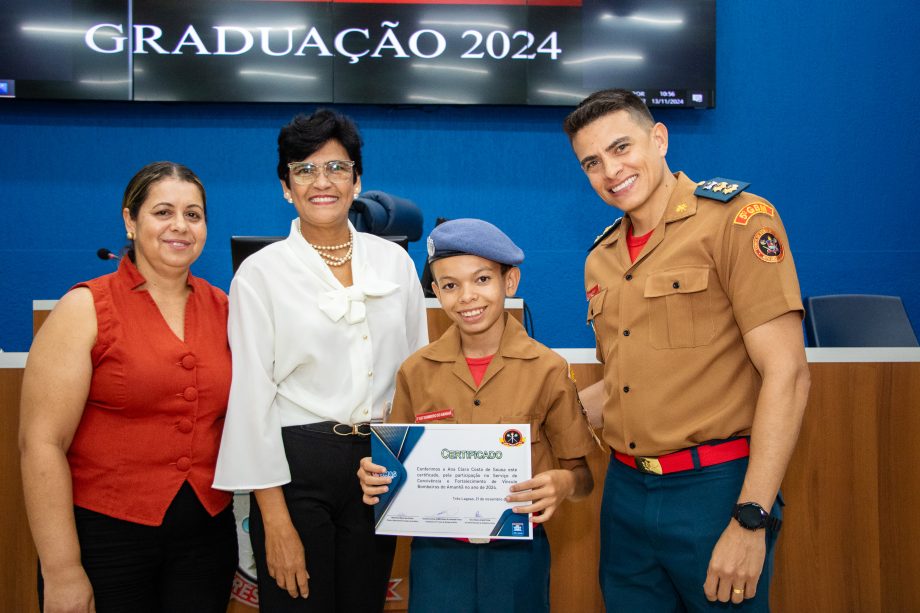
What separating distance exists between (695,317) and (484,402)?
0.49 metres

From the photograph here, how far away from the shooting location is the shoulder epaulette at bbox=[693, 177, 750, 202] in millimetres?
1564

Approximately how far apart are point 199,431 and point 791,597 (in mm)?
1815

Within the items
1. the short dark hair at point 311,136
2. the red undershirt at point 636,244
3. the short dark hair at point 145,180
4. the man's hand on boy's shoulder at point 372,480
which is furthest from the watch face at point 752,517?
the short dark hair at point 145,180

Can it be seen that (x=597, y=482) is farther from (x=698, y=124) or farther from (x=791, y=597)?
(x=698, y=124)

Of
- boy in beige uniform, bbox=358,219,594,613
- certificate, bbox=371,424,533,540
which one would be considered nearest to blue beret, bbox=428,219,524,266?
boy in beige uniform, bbox=358,219,594,613

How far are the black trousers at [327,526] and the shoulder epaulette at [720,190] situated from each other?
0.92 metres

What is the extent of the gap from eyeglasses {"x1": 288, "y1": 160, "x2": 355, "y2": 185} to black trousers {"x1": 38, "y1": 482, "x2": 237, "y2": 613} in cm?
74

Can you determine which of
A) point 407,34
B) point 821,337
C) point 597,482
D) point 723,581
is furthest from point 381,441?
point 407,34

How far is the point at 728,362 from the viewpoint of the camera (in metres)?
1.55

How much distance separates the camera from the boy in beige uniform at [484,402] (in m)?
1.63

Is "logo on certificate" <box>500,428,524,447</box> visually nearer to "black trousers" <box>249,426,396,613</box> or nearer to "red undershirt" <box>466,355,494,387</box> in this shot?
"red undershirt" <box>466,355,494,387</box>

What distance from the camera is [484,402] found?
1.67 m

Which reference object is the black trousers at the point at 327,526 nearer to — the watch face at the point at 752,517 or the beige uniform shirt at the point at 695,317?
the beige uniform shirt at the point at 695,317

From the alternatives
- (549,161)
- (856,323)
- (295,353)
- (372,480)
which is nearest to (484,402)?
(372,480)
